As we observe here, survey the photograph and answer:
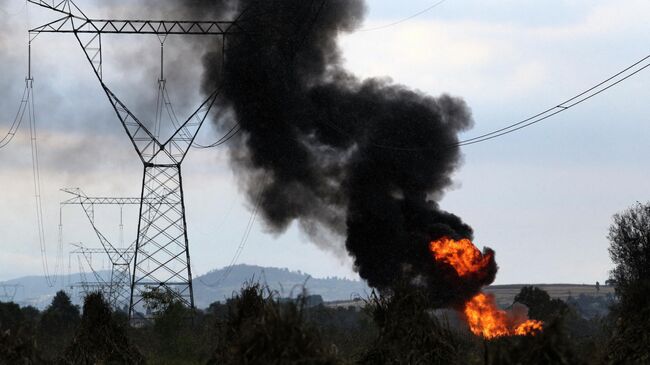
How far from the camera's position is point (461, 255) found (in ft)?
281

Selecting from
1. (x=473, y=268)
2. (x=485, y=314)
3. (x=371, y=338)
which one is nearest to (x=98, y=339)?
(x=371, y=338)

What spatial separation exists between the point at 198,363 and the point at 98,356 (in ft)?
73.1

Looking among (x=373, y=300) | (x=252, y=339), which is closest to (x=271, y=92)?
(x=373, y=300)

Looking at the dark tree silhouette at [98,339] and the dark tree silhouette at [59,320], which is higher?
the dark tree silhouette at [59,320]

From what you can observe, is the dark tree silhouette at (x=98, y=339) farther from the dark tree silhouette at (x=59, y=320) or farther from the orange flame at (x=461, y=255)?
the dark tree silhouette at (x=59, y=320)

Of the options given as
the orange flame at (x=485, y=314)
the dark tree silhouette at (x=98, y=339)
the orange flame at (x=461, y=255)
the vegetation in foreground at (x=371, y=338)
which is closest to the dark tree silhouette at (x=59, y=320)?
the orange flame at (x=461, y=255)

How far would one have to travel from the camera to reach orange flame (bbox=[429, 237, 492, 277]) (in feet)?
279

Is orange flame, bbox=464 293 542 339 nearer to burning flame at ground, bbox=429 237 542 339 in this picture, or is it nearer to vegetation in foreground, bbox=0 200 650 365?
burning flame at ground, bbox=429 237 542 339

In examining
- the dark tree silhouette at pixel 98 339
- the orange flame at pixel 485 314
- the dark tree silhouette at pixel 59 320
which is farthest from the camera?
the dark tree silhouette at pixel 59 320

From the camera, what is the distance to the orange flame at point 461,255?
8500cm

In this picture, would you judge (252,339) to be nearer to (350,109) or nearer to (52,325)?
(350,109)

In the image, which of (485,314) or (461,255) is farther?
(461,255)

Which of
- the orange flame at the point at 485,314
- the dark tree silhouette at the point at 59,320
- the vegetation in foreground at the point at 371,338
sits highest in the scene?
the dark tree silhouette at the point at 59,320

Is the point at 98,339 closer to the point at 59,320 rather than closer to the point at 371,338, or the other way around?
the point at 371,338
